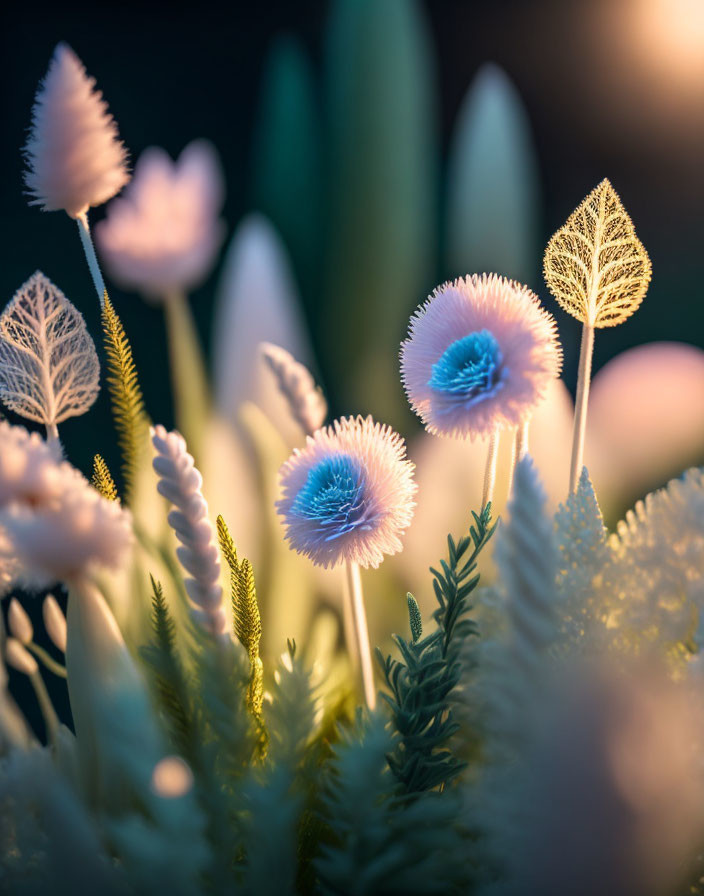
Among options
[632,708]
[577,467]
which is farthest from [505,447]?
[632,708]

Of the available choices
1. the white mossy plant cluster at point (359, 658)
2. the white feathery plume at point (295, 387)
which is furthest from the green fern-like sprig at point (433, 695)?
the white feathery plume at point (295, 387)

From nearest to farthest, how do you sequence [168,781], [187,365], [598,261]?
[168,781]
[598,261]
[187,365]

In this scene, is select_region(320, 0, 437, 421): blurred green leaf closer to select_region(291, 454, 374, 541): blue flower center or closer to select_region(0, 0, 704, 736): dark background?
select_region(0, 0, 704, 736): dark background

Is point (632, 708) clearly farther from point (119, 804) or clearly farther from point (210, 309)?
point (210, 309)

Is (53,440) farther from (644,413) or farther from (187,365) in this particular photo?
(644,413)

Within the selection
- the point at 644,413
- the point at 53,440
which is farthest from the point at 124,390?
the point at 644,413
